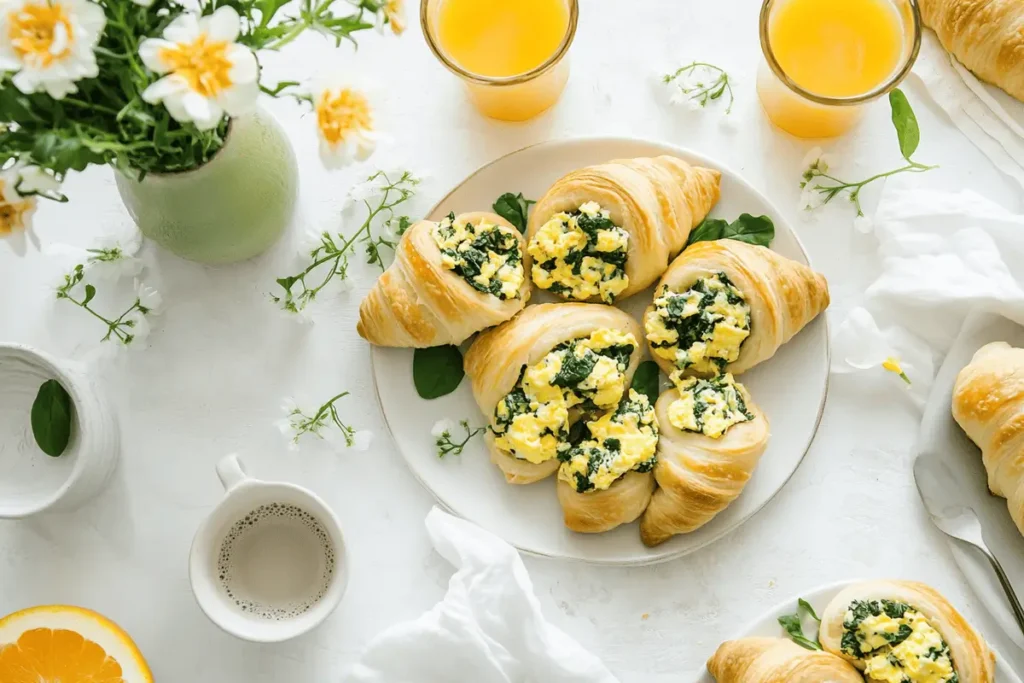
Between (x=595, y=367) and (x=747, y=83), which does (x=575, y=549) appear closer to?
(x=595, y=367)

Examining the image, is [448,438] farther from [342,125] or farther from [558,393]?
[342,125]

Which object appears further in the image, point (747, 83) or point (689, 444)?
point (747, 83)

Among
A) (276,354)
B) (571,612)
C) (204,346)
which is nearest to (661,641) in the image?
(571,612)

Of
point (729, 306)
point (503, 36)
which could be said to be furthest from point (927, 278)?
point (503, 36)

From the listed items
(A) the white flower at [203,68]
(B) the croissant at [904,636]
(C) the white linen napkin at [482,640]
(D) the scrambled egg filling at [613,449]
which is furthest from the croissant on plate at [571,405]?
(A) the white flower at [203,68]

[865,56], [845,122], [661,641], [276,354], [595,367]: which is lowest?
[661,641]

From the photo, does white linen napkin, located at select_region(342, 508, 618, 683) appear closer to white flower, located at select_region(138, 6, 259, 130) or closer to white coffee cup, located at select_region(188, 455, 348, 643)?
white coffee cup, located at select_region(188, 455, 348, 643)

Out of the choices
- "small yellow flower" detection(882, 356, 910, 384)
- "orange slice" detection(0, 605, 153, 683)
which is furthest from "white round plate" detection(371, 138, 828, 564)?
"orange slice" detection(0, 605, 153, 683)
